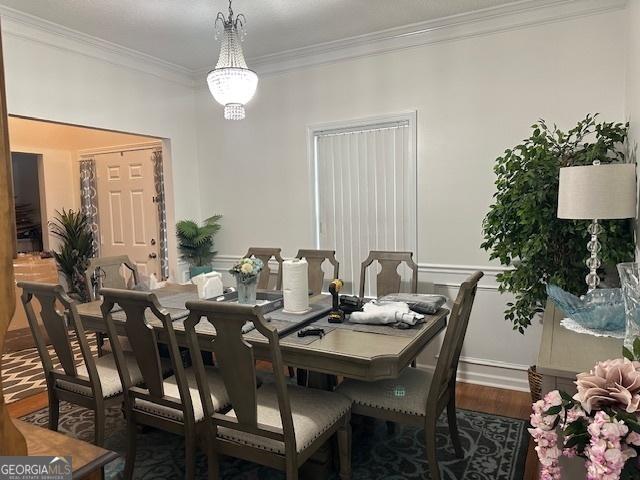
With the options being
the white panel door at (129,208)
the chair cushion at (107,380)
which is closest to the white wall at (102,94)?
the white panel door at (129,208)

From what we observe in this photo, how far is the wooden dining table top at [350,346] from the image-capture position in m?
1.91

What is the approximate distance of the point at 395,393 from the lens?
223 cm

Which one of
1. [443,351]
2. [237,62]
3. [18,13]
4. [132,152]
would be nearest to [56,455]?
[443,351]

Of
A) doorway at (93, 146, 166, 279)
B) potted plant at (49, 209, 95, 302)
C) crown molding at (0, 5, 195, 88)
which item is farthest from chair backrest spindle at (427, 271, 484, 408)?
potted plant at (49, 209, 95, 302)

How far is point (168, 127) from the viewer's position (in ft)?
14.9

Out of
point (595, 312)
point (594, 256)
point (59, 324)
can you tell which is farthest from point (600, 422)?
point (59, 324)

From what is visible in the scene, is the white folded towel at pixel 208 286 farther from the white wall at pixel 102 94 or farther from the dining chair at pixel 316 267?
the white wall at pixel 102 94

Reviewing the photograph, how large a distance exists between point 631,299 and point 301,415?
1408mm

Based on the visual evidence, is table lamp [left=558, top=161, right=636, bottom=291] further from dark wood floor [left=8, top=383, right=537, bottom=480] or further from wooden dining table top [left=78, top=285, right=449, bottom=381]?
dark wood floor [left=8, top=383, right=537, bottom=480]

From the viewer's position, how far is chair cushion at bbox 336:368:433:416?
2152mm

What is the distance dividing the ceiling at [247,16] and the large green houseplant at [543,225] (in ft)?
4.28

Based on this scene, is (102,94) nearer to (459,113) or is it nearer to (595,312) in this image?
(459,113)
